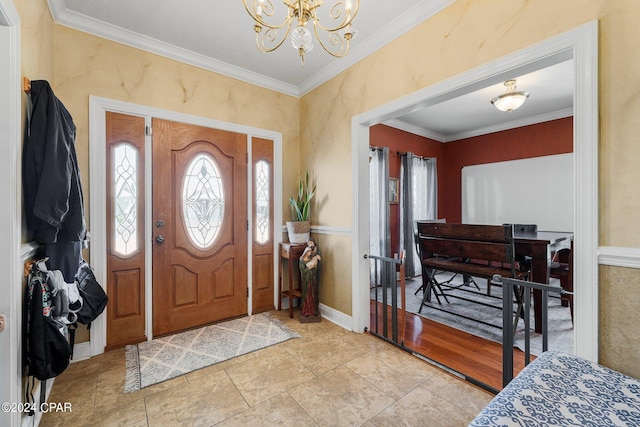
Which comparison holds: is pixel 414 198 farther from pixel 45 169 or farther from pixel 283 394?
pixel 45 169

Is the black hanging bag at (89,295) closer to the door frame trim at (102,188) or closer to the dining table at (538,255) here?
the door frame trim at (102,188)

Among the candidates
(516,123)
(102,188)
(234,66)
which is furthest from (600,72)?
(516,123)

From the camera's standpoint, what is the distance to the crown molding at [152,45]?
207 centimetres

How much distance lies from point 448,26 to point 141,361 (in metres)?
3.30

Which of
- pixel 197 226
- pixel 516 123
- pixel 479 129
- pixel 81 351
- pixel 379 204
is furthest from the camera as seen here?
pixel 479 129

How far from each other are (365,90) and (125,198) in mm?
2301

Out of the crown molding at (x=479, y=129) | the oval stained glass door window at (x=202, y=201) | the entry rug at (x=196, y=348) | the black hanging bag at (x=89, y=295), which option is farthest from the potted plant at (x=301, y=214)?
the crown molding at (x=479, y=129)

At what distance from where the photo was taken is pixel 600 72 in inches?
51.1

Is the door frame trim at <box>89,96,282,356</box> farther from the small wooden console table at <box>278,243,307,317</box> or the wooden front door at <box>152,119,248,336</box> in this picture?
the small wooden console table at <box>278,243,307,317</box>

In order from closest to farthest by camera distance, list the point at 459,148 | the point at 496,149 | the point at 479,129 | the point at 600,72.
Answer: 1. the point at 600,72
2. the point at 496,149
3. the point at 479,129
4. the point at 459,148

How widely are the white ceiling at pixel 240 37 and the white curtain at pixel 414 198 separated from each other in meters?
1.22

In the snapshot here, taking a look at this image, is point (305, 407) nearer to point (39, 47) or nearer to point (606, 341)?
point (606, 341)

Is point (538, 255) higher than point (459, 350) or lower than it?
higher

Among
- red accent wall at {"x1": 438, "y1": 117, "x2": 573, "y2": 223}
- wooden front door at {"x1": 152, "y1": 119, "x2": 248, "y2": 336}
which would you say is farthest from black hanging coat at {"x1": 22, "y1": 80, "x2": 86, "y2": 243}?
red accent wall at {"x1": 438, "y1": 117, "x2": 573, "y2": 223}
